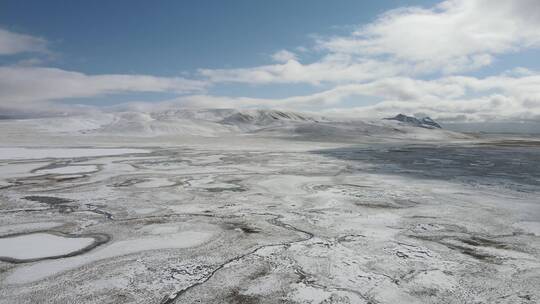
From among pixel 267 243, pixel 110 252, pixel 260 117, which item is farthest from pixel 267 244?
pixel 260 117

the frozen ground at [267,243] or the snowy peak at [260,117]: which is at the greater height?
the snowy peak at [260,117]

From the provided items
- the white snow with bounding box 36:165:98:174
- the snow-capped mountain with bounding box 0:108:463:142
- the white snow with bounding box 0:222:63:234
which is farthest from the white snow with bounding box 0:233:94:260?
the snow-capped mountain with bounding box 0:108:463:142

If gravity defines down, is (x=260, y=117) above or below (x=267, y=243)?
above

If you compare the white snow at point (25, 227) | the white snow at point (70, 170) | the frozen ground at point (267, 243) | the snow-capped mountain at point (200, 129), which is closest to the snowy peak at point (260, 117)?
the snow-capped mountain at point (200, 129)

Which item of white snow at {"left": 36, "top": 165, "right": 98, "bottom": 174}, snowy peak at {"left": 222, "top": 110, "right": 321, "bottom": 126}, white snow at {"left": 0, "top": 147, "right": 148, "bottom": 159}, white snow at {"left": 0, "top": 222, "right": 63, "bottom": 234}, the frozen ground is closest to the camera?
the frozen ground

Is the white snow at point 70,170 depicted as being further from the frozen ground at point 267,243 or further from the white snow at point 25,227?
the white snow at point 25,227

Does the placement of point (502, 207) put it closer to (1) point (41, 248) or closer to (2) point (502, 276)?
(2) point (502, 276)

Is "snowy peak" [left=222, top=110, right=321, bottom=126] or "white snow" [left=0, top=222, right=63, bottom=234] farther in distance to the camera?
"snowy peak" [left=222, top=110, right=321, bottom=126]

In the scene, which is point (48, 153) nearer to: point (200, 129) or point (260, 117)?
point (200, 129)

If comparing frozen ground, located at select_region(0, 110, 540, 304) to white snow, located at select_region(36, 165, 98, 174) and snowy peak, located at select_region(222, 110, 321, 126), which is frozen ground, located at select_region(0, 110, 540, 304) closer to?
white snow, located at select_region(36, 165, 98, 174)
